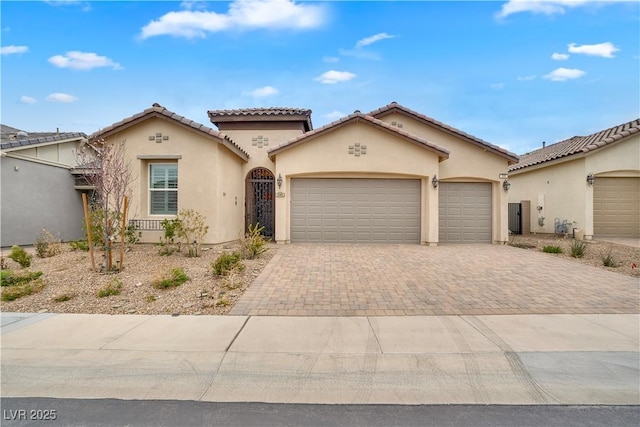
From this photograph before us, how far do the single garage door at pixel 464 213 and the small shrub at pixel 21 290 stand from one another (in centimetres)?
1333

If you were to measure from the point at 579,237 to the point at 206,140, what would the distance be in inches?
654

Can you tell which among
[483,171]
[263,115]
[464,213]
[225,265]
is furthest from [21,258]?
[483,171]

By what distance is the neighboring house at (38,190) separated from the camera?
1244 centimetres

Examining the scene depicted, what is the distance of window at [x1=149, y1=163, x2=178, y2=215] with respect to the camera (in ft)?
37.1

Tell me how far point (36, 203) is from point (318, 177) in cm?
1237

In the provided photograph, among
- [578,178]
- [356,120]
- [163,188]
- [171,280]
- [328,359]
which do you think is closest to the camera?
[328,359]

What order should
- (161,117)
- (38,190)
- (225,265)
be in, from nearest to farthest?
1. (225,265)
2. (161,117)
3. (38,190)

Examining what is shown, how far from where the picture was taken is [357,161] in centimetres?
1266

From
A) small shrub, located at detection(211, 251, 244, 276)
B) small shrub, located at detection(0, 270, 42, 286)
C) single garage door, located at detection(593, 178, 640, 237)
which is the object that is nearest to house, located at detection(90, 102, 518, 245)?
small shrub, located at detection(211, 251, 244, 276)

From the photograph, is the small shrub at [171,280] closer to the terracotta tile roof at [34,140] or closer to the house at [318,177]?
the house at [318,177]

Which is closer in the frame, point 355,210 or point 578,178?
point 355,210

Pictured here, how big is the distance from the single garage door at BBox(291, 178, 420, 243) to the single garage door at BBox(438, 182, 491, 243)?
145cm

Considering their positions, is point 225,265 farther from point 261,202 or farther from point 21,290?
point 261,202

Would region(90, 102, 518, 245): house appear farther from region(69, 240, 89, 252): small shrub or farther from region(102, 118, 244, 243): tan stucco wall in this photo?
region(69, 240, 89, 252): small shrub
